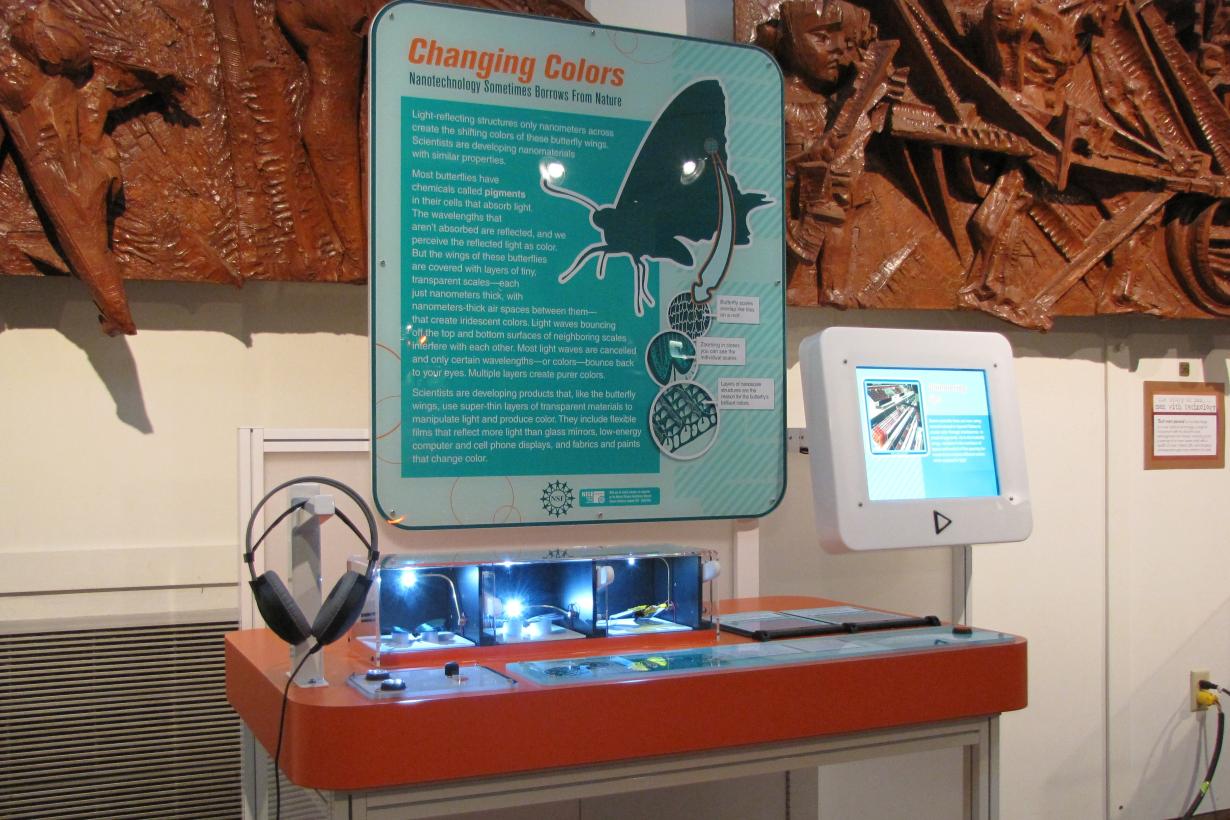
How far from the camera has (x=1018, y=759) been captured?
358 cm

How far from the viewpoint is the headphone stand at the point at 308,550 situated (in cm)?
178

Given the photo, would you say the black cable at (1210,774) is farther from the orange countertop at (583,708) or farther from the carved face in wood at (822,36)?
the carved face in wood at (822,36)

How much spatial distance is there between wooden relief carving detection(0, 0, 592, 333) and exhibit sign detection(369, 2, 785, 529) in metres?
0.33

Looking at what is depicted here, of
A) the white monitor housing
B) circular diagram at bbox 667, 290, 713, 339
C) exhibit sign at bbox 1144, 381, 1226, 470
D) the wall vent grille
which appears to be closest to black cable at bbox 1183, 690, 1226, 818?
exhibit sign at bbox 1144, 381, 1226, 470

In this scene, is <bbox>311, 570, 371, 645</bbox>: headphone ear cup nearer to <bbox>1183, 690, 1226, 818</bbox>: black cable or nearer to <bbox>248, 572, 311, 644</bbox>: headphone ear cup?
<bbox>248, 572, 311, 644</bbox>: headphone ear cup

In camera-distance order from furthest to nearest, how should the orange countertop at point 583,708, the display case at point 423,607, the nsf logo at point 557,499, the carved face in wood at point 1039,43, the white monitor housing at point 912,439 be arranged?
the carved face in wood at point 1039,43
the nsf logo at point 557,499
the white monitor housing at point 912,439
the display case at point 423,607
the orange countertop at point 583,708

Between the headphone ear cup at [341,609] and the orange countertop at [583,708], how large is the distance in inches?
3.7

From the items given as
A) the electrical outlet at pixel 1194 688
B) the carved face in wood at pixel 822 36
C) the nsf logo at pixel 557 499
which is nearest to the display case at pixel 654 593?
the nsf logo at pixel 557 499

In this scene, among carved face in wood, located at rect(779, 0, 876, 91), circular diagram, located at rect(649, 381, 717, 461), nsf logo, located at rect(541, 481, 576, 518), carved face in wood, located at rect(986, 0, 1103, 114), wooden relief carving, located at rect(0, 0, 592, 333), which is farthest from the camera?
carved face in wood, located at rect(986, 0, 1103, 114)

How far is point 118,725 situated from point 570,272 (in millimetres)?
1446

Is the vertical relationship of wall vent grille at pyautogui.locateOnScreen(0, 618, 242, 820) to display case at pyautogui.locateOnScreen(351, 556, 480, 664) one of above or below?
below

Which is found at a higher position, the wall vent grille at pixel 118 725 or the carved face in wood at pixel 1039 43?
the carved face in wood at pixel 1039 43

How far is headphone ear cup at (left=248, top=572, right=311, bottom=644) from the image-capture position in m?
1.67

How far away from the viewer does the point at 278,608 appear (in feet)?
5.47
